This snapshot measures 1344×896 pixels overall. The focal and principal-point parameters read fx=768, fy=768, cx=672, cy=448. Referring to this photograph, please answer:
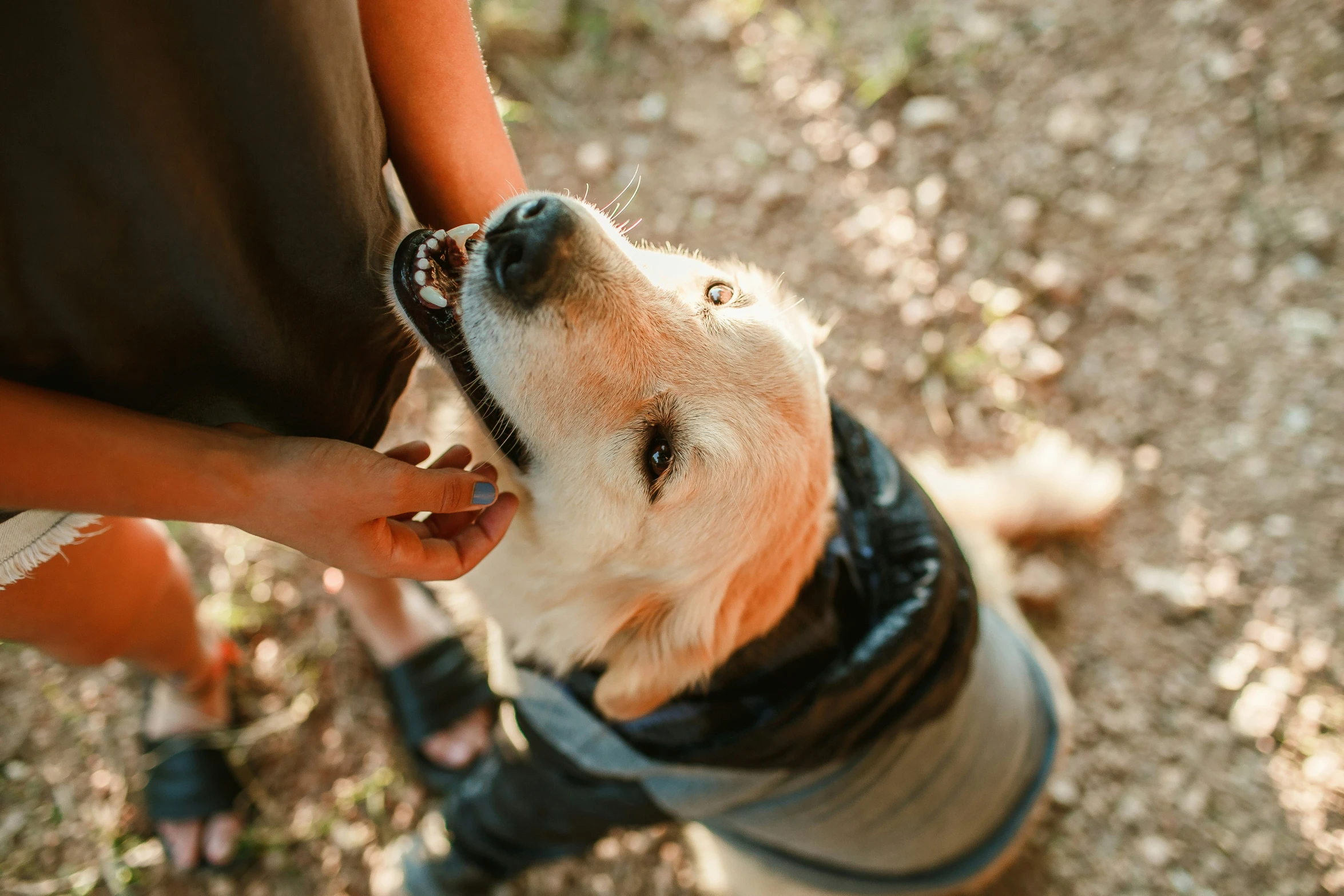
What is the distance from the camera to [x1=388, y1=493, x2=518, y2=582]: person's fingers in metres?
1.06

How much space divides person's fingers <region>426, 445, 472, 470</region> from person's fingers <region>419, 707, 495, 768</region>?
124 cm

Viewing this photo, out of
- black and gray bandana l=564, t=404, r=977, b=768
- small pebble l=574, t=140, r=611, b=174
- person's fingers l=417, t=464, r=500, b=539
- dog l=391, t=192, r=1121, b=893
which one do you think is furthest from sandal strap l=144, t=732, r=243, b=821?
small pebble l=574, t=140, r=611, b=174

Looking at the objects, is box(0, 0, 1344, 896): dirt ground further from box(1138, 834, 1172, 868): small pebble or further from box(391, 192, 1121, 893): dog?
box(391, 192, 1121, 893): dog

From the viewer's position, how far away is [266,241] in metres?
0.88

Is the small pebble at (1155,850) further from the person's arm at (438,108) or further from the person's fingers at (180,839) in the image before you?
the person's fingers at (180,839)

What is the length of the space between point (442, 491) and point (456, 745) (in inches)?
55.0

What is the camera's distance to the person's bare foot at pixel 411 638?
2.13 meters

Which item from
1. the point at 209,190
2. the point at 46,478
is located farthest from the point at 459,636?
the point at 209,190

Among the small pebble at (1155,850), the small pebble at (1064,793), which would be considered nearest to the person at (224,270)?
the small pebble at (1064,793)

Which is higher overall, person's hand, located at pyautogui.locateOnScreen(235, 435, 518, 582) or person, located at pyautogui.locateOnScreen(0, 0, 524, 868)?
person, located at pyautogui.locateOnScreen(0, 0, 524, 868)

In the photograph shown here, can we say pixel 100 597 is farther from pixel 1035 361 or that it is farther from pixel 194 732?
pixel 1035 361

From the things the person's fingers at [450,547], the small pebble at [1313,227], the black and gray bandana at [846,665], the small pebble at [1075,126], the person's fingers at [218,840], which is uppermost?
the person's fingers at [450,547]

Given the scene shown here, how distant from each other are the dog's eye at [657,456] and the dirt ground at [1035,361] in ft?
3.21

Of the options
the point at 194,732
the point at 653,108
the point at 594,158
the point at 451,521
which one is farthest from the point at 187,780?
the point at 653,108
